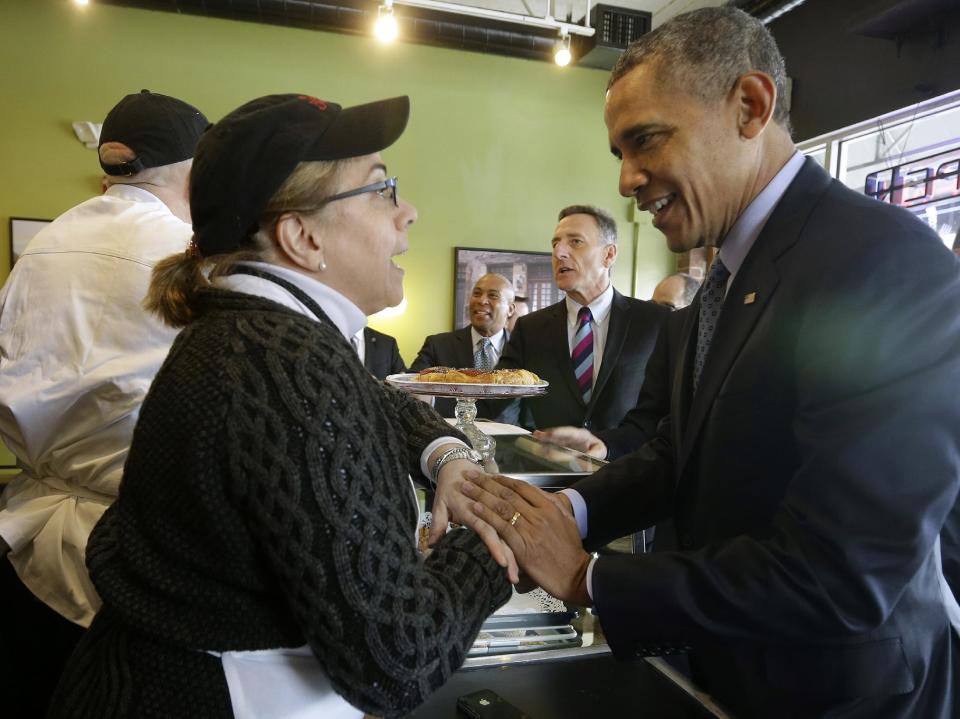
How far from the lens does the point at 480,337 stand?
6.05m

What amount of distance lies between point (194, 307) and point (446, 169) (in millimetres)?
7134

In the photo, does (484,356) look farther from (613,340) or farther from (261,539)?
(261,539)

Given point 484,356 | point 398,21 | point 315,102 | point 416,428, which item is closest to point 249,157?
point 315,102

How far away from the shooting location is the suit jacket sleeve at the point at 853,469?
1.10m

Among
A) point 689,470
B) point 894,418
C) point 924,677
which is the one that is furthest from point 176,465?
point 924,677

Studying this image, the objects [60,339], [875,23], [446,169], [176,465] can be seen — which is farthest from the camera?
[446,169]

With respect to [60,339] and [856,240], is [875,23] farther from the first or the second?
[60,339]

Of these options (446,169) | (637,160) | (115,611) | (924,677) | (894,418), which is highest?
(446,169)

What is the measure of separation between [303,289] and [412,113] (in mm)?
7140

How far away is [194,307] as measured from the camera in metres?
1.29

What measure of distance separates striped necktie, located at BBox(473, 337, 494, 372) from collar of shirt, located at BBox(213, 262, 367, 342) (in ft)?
14.3

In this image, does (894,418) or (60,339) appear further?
(60,339)

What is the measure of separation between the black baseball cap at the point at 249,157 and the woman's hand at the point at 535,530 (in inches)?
29.7

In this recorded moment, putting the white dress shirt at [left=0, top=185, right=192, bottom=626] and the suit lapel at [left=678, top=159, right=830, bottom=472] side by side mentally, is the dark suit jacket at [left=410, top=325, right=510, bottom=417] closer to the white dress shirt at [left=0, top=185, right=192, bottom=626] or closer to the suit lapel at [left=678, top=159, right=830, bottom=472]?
the white dress shirt at [left=0, top=185, right=192, bottom=626]
